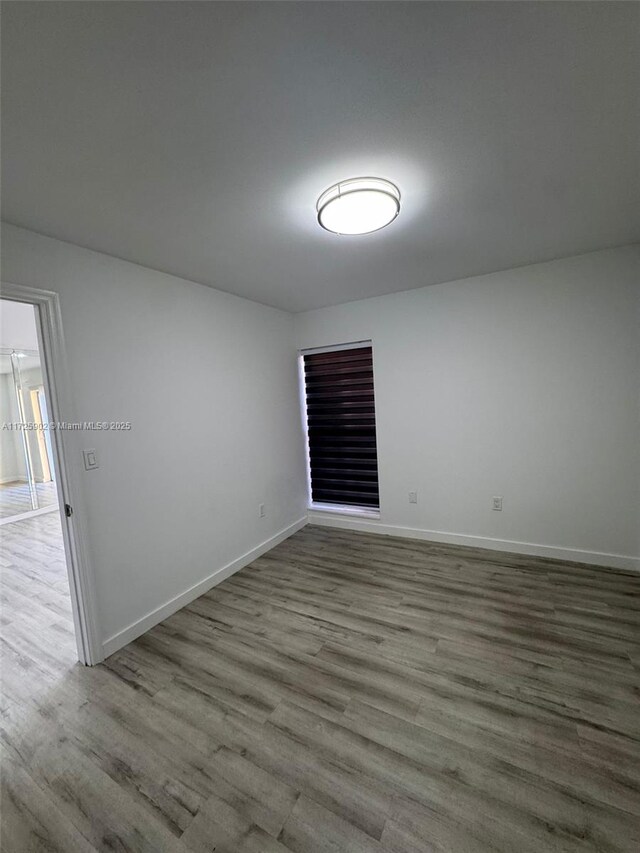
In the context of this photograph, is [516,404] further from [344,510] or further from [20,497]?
[20,497]

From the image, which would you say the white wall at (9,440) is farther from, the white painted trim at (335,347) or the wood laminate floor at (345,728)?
the white painted trim at (335,347)

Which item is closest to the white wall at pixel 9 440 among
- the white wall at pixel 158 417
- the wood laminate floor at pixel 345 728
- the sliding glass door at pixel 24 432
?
the sliding glass door at pixel 24 432

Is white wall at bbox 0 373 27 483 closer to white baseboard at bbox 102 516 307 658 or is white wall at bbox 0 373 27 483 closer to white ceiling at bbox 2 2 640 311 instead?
white baseboard at bbox 102 516 307 658

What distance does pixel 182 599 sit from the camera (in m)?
2.55

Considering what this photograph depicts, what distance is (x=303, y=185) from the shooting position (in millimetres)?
1535

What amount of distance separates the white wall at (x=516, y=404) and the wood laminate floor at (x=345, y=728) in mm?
647

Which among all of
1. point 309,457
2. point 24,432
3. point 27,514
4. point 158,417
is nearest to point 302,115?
point 158,417

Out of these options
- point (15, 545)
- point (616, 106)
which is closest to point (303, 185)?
point (616, 106)

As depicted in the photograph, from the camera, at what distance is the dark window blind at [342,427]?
3.73 meters

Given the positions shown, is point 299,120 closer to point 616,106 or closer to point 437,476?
point 616,106

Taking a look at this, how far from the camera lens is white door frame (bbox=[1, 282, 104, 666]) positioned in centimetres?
184

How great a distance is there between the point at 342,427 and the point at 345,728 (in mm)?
2742

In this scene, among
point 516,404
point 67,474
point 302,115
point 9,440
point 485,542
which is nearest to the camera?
point 302,115

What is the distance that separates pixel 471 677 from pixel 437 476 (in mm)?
1829
